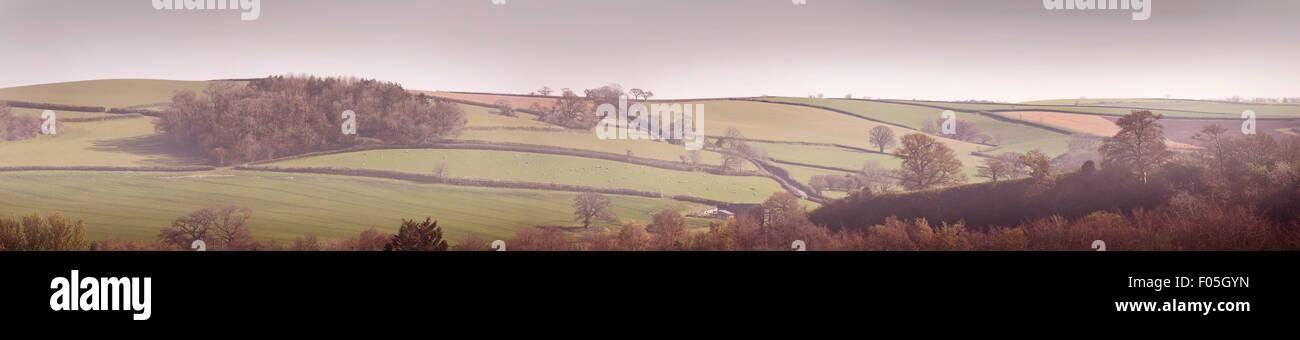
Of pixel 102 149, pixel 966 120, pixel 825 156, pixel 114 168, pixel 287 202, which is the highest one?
pixel 966 120

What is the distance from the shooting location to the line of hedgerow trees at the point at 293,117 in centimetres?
911

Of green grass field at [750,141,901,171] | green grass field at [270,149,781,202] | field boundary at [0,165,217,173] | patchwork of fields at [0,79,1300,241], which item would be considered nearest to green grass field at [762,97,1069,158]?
patchwork of fields at [0,79,1300,241]

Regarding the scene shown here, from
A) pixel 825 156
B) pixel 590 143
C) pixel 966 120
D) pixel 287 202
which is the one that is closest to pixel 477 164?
pixel 590 143

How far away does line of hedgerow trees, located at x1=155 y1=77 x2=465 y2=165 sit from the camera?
9.11 metres

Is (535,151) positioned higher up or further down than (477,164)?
higher up

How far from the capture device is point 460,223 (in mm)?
8898

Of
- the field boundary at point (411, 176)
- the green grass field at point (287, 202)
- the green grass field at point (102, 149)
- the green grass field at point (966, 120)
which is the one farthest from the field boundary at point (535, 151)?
the green grass field at point (966, 120)

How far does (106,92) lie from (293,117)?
3.04m

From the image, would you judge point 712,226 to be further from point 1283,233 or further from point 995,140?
point 1283,233

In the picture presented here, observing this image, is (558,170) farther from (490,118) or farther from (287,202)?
(287,202)

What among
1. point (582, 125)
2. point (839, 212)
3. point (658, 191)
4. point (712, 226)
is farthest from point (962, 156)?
point (582, 125)

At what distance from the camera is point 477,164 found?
30.7ft
